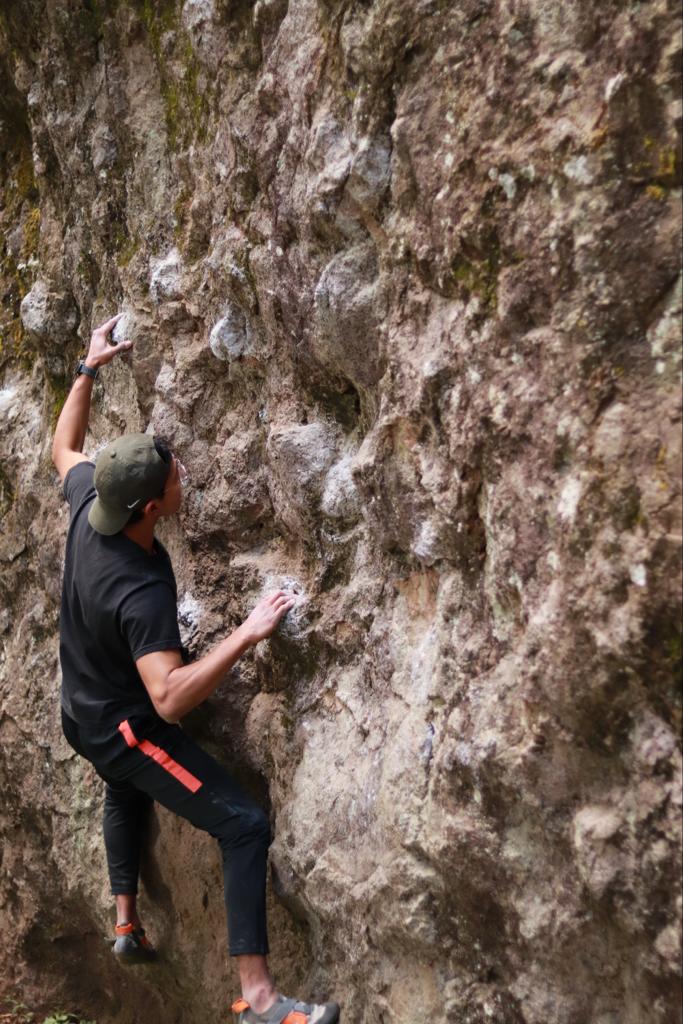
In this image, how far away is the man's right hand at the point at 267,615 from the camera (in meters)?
3.60

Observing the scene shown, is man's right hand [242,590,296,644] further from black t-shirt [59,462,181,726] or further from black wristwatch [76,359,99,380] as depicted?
black wristwatch [76,359,99,380]

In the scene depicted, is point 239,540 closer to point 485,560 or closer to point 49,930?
point 485,560

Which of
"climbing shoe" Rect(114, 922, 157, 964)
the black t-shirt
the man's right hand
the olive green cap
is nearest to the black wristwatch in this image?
the black t-shirt

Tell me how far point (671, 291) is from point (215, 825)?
2.55 m

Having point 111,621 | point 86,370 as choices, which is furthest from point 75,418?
point 111,621

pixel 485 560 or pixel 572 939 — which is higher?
pixel 485 560

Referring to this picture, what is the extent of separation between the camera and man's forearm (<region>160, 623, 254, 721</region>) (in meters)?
3.44

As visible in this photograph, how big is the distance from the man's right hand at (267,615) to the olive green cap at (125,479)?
59 centimetres

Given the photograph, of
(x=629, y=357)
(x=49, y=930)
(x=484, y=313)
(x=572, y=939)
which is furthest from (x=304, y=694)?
(x=49, y=930)

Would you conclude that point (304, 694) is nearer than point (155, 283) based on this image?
Yes

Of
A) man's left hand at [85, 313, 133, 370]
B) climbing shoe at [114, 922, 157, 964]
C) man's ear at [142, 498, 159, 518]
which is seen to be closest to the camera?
man's ear at [142, 498, 159, 518]

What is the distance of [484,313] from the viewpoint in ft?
9.46

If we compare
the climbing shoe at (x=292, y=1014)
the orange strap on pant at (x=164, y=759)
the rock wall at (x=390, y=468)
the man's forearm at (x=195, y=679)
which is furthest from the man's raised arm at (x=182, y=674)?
the climbing shoe at (x=292, y=1014)

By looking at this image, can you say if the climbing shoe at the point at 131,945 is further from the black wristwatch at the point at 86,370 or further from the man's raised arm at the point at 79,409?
the black wristwatch at the point at 86,370
